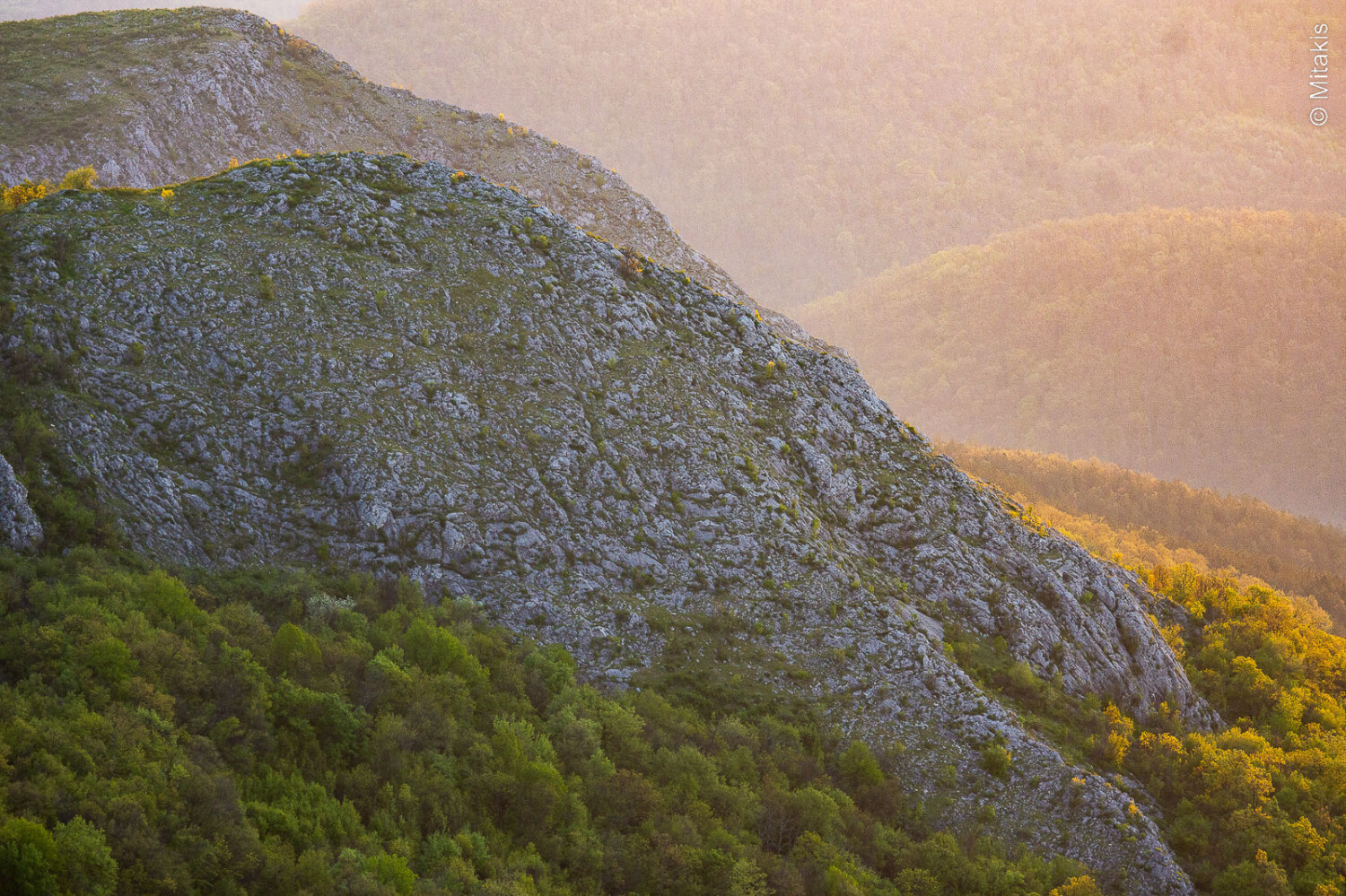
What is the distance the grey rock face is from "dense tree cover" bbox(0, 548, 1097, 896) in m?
1.01

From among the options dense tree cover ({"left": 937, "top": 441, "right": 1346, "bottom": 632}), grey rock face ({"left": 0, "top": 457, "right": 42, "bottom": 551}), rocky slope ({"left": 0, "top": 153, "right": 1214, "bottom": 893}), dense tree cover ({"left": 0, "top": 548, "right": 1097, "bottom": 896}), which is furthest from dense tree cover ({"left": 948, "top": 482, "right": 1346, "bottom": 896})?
dense tree cover ({"left": 937, "top": 441, "right": 1346, "bottom": 632})

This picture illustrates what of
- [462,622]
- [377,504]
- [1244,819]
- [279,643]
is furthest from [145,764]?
[1244,819]

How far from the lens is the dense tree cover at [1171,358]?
165 meters

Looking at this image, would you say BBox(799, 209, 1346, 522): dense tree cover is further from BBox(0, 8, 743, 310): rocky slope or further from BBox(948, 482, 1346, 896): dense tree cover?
BBox(0, 8, 743, 310): rocky slope

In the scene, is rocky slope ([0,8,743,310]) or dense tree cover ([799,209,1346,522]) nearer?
rocky slope ([0,8,743,310])

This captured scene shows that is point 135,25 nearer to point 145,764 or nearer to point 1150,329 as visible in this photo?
point 145,764

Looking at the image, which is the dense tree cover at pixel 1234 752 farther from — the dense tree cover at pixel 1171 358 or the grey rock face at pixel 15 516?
the dense tree cover at pixel 1171 358

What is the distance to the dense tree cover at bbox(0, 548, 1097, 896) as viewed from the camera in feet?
47.0

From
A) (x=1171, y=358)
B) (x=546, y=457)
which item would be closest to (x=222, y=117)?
(x=546, y=457)

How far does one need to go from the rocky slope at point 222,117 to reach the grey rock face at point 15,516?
71.9ft

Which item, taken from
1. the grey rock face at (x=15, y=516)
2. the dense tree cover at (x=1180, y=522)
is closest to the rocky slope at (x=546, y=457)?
the grey rock face at (x=15, y=516)

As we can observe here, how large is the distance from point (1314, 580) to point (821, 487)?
103363mm

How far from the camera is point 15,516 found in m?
19.4

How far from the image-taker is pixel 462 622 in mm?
23250
